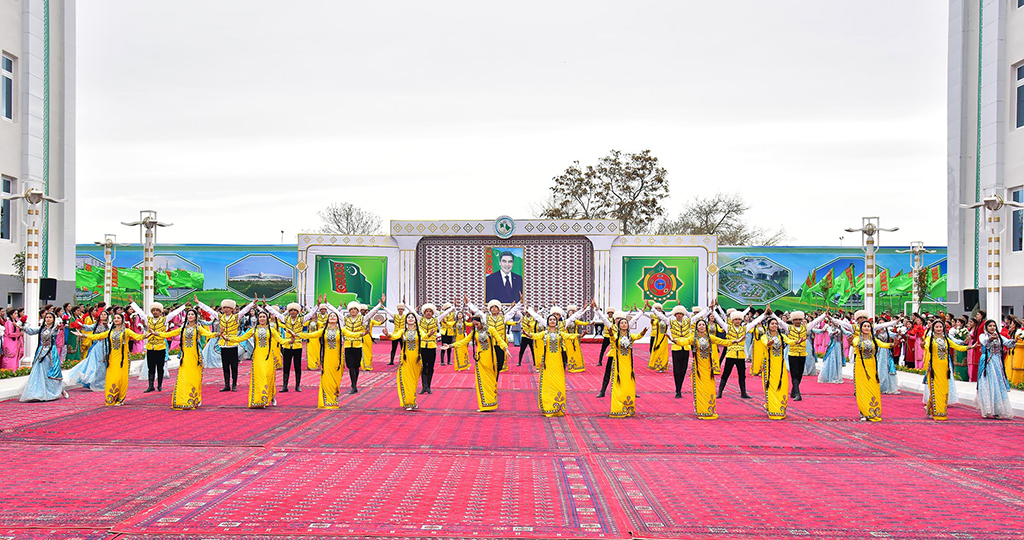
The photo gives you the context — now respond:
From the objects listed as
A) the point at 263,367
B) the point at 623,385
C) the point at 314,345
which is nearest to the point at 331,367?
the point at 263,367

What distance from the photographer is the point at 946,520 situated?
18.1 ft

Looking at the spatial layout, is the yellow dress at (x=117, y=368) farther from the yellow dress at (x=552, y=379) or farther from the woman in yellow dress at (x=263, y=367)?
the yellow dress at (x=552, y=379)

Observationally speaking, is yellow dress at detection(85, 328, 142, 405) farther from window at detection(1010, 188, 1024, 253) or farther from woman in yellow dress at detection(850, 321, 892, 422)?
window at detection(1010, 188, 1024, 253)

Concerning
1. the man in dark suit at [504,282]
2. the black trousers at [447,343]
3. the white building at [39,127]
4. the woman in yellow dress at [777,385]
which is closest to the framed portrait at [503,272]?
the man in dark suit at [504,282]

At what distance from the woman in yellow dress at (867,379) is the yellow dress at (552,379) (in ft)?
12.2

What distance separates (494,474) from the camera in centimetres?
684

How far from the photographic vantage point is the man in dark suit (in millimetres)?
28016

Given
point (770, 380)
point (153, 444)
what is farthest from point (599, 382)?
point (153, 444)

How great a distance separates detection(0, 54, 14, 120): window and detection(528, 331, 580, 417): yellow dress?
1632 centimetres

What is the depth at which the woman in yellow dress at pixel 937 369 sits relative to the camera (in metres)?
10.6

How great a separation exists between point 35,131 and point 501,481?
19092mm

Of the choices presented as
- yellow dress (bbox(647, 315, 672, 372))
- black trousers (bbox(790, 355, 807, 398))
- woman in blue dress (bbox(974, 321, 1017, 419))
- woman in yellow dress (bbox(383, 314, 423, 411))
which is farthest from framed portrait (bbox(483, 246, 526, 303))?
woman in blue dress (bbox(974, 321, 1017, 419))

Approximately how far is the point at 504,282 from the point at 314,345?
12.3 meters

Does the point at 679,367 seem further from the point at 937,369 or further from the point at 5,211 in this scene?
the point at 5,211
